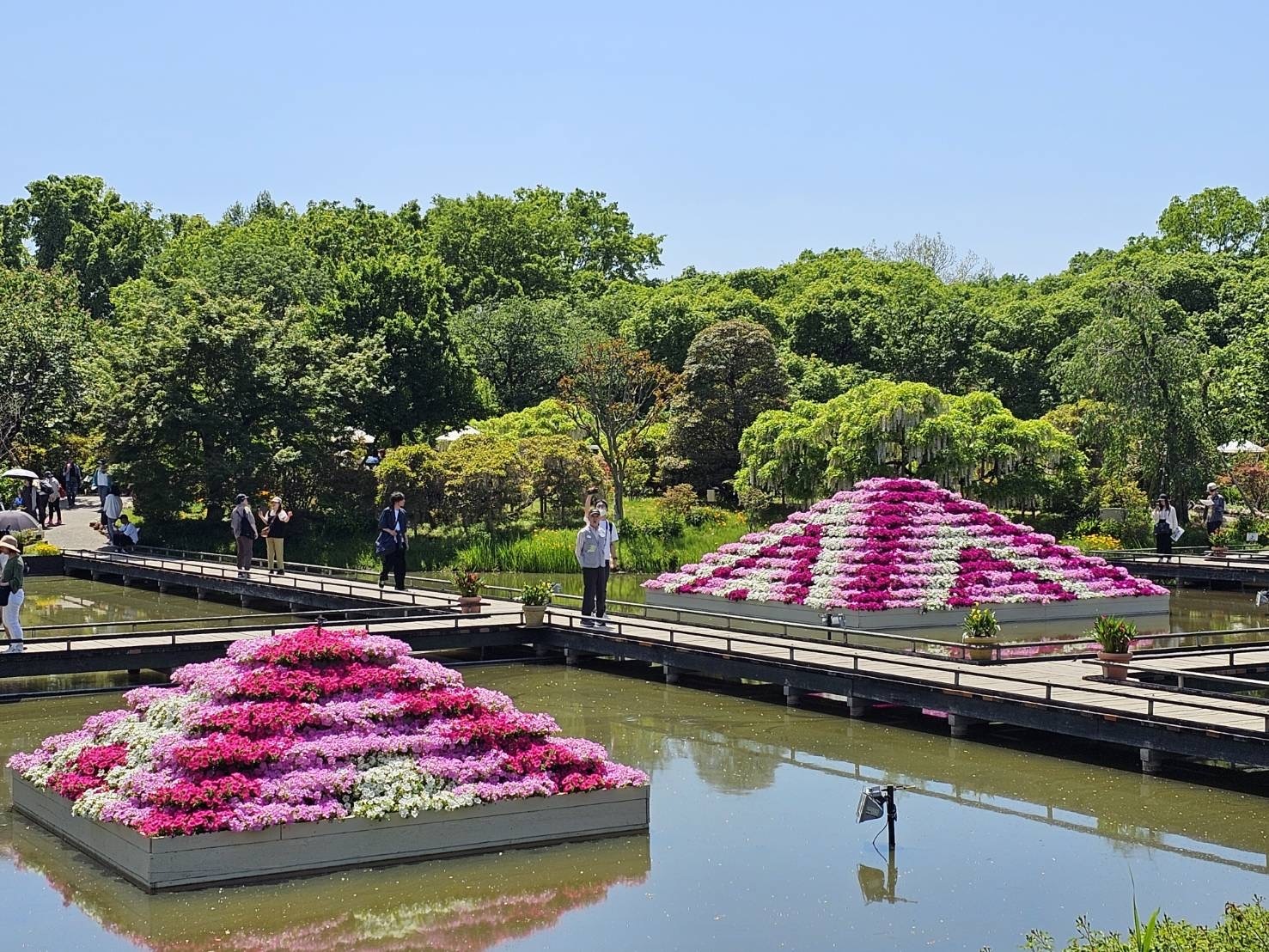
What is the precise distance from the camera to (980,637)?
23.2 metres

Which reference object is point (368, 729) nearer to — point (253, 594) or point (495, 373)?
point (253, 594)

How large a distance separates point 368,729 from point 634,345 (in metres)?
55.1

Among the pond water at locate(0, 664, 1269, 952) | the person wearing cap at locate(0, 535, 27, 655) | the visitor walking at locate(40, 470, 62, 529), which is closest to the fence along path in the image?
the pond water at locate(0, 664, 1269, 952)

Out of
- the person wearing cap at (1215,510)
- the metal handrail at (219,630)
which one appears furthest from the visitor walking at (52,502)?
the person wearing cap at (1215,510)

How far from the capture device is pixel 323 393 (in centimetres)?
4838

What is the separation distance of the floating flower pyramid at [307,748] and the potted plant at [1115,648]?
25.9ft

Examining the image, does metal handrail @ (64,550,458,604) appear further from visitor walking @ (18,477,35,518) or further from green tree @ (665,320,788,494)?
green tree @ (665,320,788,494)

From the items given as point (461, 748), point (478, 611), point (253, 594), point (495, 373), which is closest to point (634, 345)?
point (495, 373)

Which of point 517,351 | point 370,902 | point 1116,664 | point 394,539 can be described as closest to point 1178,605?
point 1116,664

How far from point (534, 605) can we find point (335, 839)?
14065 mm

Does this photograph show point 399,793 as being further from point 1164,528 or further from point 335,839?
point 1164,528

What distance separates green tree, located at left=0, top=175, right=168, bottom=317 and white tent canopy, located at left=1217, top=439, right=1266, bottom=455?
71.6 meters

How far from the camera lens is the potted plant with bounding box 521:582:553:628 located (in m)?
28.2

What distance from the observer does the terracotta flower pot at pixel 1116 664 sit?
21094mm
